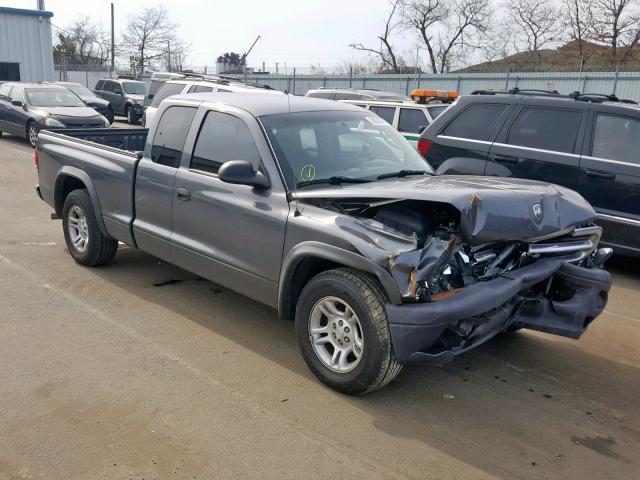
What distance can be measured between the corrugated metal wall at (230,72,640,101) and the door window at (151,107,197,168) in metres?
12.8

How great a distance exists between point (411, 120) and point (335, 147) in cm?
670

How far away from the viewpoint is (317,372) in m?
4.16

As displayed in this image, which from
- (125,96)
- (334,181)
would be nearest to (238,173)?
(334,181)

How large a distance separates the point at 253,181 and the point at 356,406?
166cm

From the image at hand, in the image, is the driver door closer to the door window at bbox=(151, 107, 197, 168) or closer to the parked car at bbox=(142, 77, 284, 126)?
the door window at bbox=(151, 107, 197, 168)

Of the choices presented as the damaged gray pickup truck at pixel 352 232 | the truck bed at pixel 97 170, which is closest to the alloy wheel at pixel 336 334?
the damaged gray pickup truck at pixel 352 232

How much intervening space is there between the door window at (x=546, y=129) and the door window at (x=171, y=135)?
401 centimetres

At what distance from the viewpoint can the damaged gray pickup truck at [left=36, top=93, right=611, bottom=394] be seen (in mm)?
3719

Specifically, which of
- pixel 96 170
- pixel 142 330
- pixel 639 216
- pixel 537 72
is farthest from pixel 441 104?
pixel 537 72

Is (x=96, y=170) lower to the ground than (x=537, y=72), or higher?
lower

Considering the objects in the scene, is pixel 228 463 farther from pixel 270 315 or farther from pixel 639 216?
pixel 639 216

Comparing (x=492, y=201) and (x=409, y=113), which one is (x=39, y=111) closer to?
(x=409, y=113)

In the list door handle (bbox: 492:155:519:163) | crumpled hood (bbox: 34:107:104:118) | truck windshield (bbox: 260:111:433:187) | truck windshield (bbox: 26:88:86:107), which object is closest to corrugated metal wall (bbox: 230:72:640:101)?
door handle (bbox: 492:155:519:163)

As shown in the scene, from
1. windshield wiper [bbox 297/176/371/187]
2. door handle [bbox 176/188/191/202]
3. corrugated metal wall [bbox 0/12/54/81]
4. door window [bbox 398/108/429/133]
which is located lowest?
door handle [bbox 176/188/191/202]
